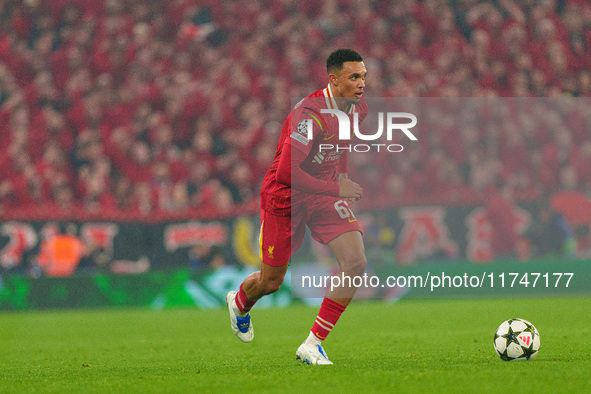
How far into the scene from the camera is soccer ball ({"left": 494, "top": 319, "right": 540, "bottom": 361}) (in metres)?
5.54

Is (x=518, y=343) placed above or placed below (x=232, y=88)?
below

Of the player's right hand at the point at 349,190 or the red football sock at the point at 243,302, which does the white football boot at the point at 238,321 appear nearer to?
the red football sock at the point at 243,302

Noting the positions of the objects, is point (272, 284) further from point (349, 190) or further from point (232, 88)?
point (232, 88)

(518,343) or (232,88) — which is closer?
(518,343)

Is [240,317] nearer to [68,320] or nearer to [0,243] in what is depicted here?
[68,320]

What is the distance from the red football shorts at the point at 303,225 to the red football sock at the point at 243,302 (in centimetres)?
53

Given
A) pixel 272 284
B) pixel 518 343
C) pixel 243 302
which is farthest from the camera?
pixel 243 302

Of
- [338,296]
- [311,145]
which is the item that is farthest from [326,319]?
[311,145]

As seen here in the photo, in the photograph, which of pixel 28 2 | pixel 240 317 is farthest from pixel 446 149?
pixel 28 2

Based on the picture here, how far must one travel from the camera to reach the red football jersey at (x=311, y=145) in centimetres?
562

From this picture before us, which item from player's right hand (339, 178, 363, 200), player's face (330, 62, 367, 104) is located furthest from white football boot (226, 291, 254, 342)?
player's face (330, 62, 367, 104)

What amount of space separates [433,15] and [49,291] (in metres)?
8.52

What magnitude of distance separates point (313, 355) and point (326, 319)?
0.26 metres

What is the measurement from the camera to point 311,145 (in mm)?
5645
